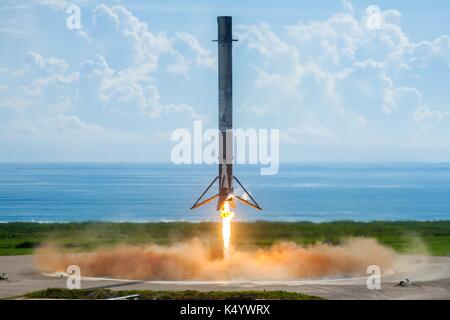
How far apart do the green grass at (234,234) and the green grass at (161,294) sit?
18.0 metres

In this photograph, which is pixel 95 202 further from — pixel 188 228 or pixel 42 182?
pixel 188 228

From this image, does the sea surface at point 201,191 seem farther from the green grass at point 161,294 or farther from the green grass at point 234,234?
the green grass at point 161,294

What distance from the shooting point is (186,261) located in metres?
46.8

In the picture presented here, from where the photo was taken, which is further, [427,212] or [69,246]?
[427,212]

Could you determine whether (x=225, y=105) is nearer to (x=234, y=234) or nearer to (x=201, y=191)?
(x=234, y=234)

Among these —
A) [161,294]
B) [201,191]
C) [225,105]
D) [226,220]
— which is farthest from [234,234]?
[201,191]

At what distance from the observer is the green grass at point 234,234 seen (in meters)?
60.4

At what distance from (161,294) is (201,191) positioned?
10476cm

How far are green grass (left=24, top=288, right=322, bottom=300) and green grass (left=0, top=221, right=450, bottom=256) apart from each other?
18.0 metres

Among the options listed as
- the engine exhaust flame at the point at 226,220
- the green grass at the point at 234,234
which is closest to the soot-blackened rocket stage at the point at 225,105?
the engine exhaust flame at the point at 226,220

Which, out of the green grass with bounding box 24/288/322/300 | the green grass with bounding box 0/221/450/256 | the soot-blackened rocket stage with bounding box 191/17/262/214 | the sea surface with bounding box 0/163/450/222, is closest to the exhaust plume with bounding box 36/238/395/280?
the soot-blackened rocket stage with bounding box 191/17/262/214

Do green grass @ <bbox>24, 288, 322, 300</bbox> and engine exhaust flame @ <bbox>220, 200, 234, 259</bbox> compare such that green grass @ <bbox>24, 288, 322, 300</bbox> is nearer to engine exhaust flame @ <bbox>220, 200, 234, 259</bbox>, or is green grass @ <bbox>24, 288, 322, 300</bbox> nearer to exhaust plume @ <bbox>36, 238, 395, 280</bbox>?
exhaust plume @ <bbox>36, 238, 395, 280</bbox>
